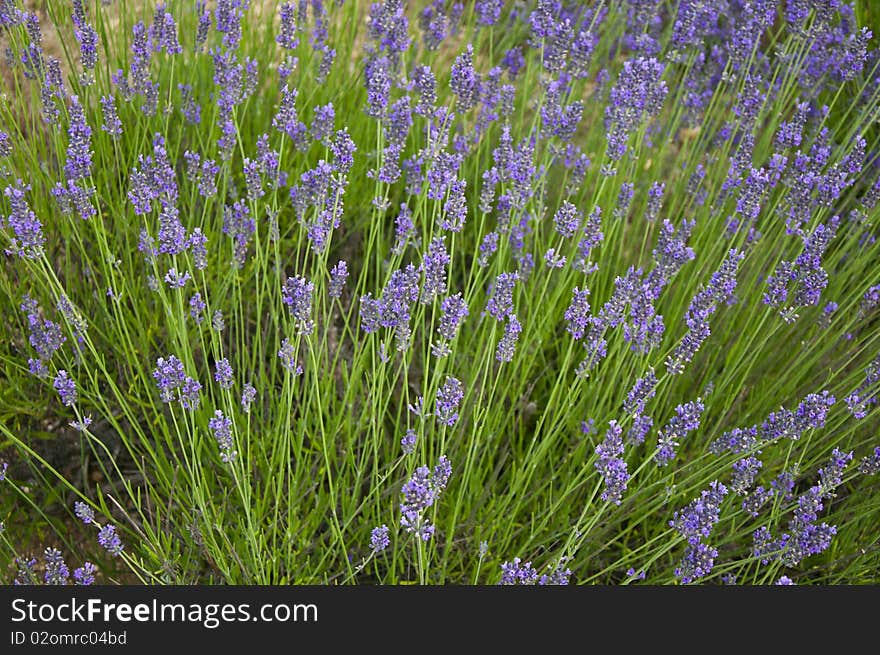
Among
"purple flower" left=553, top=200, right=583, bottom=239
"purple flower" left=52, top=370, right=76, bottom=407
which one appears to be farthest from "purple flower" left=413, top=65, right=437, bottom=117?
"purple flower" left=52, top=370, right=76, bottom=407

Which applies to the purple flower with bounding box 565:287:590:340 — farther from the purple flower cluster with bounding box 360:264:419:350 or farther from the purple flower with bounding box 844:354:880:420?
the purple flower with bounding box 844:354:880:420

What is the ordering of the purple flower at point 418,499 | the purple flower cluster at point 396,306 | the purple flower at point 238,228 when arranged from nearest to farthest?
1. the purple flower at point 418,499
2. the purple flower cluster at point 396,306
3. the purple flower at point 238,228

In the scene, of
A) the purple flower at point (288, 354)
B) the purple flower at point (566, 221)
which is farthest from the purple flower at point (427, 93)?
the purple flower at point (288, 354)

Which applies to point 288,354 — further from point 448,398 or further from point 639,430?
point 639,430

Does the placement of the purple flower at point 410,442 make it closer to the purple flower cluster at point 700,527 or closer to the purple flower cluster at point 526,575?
the purple flower cluster at point 526,575

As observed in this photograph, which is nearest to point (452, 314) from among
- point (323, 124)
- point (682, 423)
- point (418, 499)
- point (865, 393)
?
point (418, 499)

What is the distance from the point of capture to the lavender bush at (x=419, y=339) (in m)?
2.09

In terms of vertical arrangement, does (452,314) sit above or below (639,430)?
above

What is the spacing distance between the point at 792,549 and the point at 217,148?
203 centimetres

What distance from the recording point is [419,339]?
9.60 ft

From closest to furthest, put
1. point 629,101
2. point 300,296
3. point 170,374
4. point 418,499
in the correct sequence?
1. point 418,499
2. point 300,296
3. point 170,374
4. point 629,101

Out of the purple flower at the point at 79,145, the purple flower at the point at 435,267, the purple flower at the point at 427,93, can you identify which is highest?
the purple flower at the point at 427,93

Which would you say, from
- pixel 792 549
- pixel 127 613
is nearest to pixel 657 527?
pixel 792 549

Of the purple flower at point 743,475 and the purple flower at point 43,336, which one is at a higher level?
the purple flower at point 43,336
